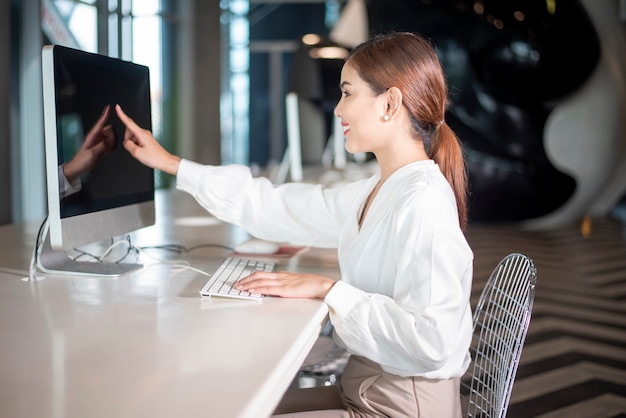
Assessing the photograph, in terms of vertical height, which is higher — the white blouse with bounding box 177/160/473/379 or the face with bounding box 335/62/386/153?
the face with bounding box 335/62/386/153

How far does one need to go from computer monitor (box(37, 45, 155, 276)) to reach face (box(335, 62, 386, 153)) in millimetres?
587

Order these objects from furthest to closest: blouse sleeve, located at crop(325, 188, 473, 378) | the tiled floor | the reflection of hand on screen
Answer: the tiled floor → the reflection of hand on screen → blouse sleeve, located at crop(325, 188, 473, 378)

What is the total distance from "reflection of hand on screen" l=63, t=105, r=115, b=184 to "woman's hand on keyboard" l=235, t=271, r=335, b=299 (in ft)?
1.54

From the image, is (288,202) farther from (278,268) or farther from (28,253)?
(28,253)

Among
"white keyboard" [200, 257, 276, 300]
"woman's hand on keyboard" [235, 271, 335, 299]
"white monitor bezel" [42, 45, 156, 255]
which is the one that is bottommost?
"white keyboard" [200, 257, 276, 300]

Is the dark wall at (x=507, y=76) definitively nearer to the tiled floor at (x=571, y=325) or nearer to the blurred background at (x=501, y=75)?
the blurred background at (x=501, y=75)

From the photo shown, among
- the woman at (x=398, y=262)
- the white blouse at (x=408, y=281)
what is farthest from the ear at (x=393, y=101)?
the white blouse at (x=408, y=281)

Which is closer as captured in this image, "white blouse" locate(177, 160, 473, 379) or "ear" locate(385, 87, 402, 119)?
"white blouse" locate(177, 160, 473, 379)

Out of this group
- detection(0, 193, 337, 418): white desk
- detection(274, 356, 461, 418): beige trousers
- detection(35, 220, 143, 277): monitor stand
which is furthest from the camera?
detection(35, 220, 143, 277): monitor stand

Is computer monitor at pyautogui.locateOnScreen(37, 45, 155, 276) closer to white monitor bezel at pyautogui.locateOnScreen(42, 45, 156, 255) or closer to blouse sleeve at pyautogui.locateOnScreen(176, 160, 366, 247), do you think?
white monitor bezel at pyautogui.locateOnScreen(42, 45, 156, 255)

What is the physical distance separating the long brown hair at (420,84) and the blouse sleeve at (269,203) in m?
0.39

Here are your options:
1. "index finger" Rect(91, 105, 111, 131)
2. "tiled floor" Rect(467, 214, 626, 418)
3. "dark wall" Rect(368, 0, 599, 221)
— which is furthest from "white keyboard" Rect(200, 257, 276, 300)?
"dark wall" Rect(368, 0, 599, 221)

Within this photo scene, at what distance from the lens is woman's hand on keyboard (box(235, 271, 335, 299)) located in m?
1.47

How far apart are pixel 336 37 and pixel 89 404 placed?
759 cm
